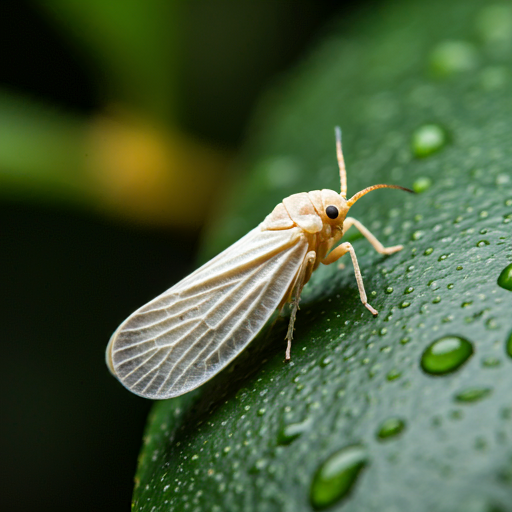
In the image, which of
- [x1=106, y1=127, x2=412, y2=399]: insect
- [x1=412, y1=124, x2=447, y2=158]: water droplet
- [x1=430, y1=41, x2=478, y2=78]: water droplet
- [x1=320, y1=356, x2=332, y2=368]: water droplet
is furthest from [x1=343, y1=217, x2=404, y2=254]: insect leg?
[x1=430, y1=41, x2=478, y2=78]: water droplet

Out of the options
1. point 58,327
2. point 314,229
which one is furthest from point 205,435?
point 58,327

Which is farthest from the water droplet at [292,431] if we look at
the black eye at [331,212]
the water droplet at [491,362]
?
the black eye at [331,212]

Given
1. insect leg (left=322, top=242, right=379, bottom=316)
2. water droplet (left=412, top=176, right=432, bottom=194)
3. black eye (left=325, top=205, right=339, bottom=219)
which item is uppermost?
black eye (left=325, top=205, right=339, bottom=219)

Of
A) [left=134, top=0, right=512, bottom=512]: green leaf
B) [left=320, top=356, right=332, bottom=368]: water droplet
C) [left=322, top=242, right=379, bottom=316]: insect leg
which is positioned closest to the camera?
[left=134, top=0, right=512, bottom=512]: green leaf

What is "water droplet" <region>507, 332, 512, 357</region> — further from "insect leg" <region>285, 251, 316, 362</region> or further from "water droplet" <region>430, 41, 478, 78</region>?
"water droplet" <region>430, 41, 478, 78</region>

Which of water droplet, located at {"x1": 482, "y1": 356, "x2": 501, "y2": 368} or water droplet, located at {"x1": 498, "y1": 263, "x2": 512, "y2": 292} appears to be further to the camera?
water droplet, located at {"x1": 498, "y1": 263, "x2": 512, "y2": 292}

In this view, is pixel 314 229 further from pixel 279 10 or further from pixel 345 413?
pixel 279 10

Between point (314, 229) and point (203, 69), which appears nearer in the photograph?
point (314, 229)
